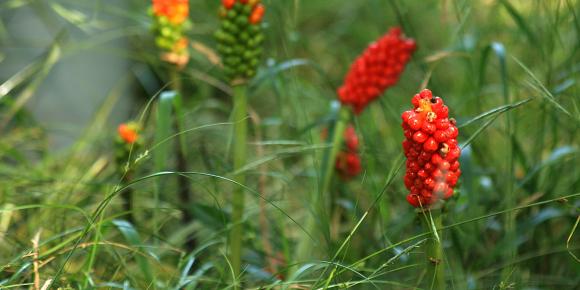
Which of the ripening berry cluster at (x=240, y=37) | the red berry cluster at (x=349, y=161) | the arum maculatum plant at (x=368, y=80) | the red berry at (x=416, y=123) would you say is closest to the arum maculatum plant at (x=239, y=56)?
the ripening berry cluster at (x=240, y=37)

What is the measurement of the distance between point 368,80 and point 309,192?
1.07 feet

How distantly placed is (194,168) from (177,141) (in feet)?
0.28

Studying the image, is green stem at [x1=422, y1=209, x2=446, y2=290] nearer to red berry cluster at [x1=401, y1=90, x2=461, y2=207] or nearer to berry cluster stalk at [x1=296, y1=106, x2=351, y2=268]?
red berry cluster at [x1=401, y1=90, x2=461, y2=207]

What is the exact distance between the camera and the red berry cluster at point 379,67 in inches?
65.9

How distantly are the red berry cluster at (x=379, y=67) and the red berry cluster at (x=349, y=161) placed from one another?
0.72 ft

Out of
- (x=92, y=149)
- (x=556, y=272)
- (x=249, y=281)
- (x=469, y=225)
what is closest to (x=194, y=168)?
(x=92, y=149)

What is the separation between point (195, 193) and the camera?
2.21 metres

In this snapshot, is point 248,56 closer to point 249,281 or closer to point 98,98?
point 249,281

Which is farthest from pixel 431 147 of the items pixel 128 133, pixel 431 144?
pixel 128 133

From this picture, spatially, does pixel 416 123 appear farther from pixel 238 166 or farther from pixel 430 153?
pixel 238 166

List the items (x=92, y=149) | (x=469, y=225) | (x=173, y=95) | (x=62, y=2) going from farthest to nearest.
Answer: (x=62, y=2) → (x=92, y=149) → (x=469, y=225) → (x=173, y=95)

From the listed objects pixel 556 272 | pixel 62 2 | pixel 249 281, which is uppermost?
pixel 62 2

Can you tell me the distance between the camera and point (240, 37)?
1567 millimetres

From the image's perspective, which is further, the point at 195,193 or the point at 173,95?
the point at 195,193
